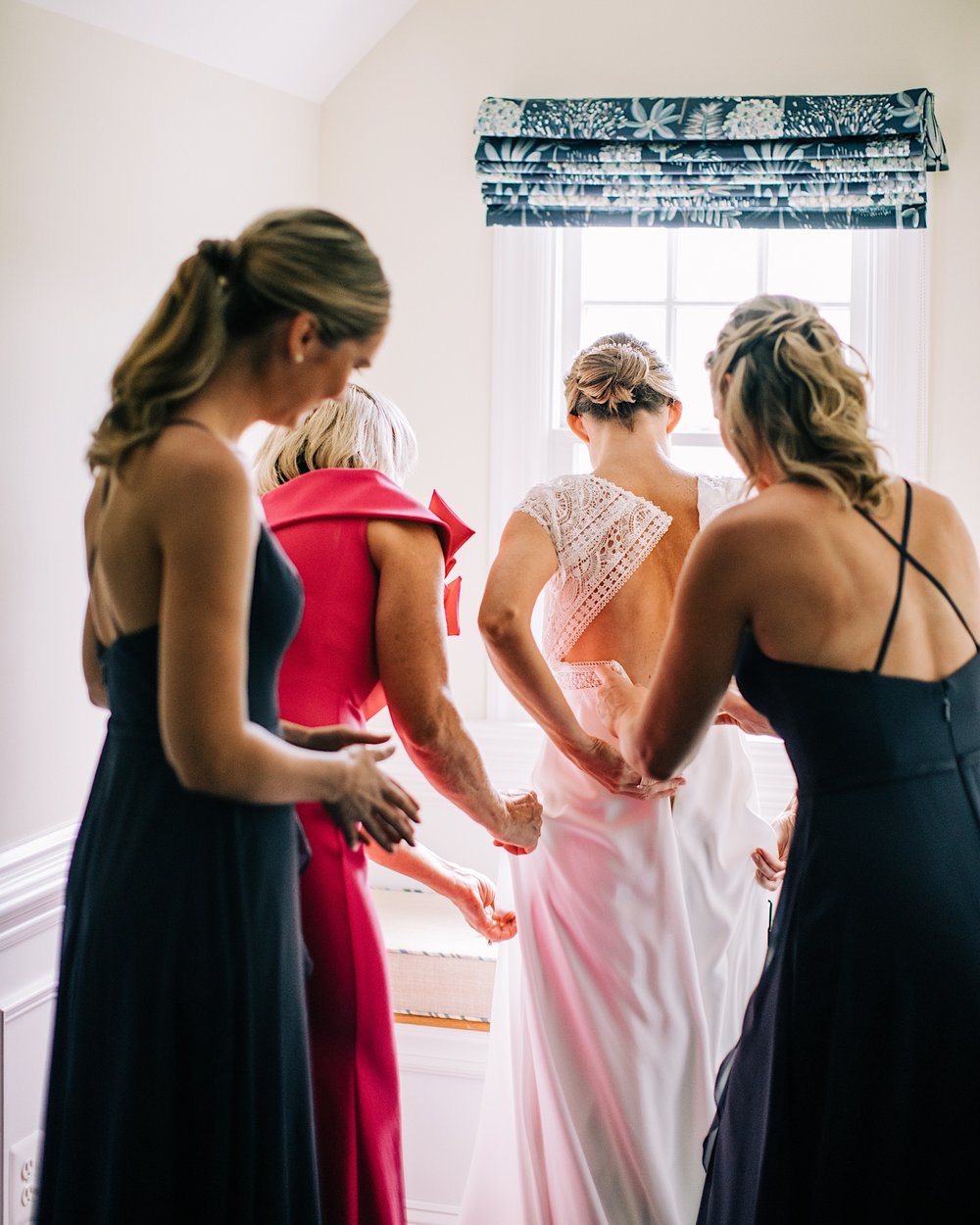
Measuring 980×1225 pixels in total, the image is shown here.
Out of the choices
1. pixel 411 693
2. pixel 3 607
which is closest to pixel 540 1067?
pixel 411 693

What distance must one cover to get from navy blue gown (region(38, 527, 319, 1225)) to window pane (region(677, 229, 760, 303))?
2435 millimetres

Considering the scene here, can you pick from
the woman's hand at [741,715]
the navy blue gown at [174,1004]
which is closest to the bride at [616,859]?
the woman's hand at [741,715]

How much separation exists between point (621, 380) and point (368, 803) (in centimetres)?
100

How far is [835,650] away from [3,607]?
145cm

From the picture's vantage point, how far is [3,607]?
6.53ft

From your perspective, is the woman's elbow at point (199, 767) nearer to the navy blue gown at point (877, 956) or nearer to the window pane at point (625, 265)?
the navy blue gown at point (877, 956)

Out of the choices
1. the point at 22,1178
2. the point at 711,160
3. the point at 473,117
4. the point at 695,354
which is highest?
the point at 473,117

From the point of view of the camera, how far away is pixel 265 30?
2.74m

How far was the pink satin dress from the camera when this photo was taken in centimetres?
154

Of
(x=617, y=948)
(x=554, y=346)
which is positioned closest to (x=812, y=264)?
(x=554, y=346)

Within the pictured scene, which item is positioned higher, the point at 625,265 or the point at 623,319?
the point at 625,265

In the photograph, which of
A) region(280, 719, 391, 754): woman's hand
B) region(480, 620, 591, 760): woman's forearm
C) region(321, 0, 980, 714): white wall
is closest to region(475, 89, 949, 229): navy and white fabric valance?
region(321, 0, 980, 714): white wall

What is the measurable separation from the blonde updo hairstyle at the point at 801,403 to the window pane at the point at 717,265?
2.05 m

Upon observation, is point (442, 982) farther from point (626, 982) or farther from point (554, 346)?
point (554, 346)
